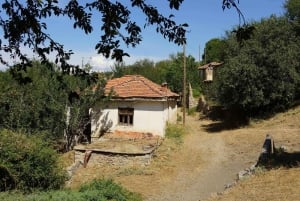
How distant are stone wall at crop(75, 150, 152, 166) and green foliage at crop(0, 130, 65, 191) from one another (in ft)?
18.4

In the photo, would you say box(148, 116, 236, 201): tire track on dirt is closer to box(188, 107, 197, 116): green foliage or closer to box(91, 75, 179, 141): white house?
box(91, 75, 179, 141): white house

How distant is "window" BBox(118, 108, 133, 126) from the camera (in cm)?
2744

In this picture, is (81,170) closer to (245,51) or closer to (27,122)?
(27,122)

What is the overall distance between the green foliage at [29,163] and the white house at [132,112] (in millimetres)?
9708

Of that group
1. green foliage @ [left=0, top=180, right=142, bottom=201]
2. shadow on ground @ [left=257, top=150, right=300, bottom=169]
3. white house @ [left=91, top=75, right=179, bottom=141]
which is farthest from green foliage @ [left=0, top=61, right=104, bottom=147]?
shadow on ground @ [left=257, top=150, right=300, bottom=169]

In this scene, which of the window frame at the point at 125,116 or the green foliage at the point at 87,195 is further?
the window frame at the point at 125,116

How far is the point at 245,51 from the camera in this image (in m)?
33.8

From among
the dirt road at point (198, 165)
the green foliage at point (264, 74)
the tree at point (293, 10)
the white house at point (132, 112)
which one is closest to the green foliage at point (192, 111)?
the green foliage at point (264, 74)

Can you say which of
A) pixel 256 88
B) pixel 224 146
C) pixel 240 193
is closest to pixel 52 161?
pixel 240 193

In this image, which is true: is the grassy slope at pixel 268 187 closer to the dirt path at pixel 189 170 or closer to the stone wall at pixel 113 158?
the dirt path at pixel 189 170

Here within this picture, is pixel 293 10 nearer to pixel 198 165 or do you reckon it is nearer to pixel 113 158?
pixel 198 165

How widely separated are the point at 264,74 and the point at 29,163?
812 inches

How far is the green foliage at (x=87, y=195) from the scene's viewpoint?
1227 centimetres

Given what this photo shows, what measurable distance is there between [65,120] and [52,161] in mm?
9017
